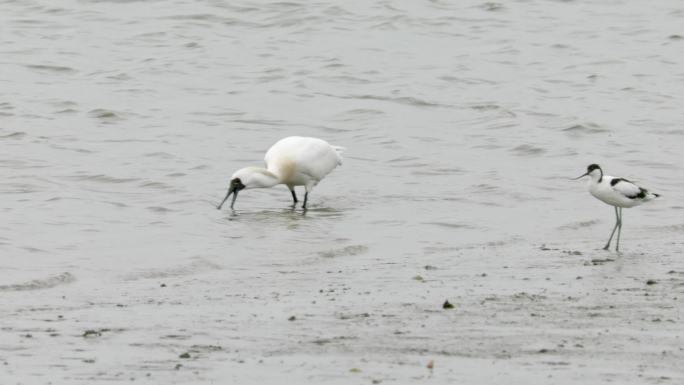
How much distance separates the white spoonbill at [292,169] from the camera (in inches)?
529

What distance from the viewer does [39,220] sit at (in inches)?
471

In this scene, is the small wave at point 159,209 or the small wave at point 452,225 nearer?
the small wave at point 452,225

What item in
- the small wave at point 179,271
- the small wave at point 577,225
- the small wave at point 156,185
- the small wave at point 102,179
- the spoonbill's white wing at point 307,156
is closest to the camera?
the small wave at point 179,271

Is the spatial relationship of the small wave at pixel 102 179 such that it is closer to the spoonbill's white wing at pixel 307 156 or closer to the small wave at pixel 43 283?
the spoonbill's white wing at pixel 307 156

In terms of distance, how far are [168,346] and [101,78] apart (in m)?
15.1

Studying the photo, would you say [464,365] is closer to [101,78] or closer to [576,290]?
[576,290]

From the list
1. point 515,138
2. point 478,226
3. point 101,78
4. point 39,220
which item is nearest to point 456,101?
point 515,138

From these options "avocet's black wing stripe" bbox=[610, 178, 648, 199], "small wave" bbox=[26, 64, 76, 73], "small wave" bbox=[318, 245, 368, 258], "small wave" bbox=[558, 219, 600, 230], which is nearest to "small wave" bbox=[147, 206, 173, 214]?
"small wave" bbox=[318, 245, 368, 258]

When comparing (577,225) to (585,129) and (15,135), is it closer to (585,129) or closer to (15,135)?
(585,129)

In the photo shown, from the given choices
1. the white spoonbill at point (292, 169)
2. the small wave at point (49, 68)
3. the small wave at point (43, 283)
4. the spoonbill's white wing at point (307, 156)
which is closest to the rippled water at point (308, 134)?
the small wave at point (43, 283)

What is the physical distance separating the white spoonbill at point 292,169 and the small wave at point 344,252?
274 centimetres

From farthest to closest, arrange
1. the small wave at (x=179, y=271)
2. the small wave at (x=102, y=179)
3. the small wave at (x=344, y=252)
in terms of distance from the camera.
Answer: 1. the small wave at (x=102, y=179)
2. the small wave at (x=344, y=252)
3. the small wave at (x=179, y=271)

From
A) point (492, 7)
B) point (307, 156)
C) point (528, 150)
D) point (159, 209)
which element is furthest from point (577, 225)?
point (492, 7)

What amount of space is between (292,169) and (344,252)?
3.16 metres
